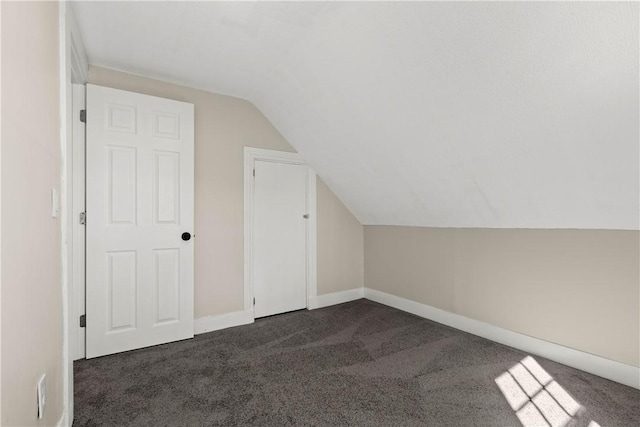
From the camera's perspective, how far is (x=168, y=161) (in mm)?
2713

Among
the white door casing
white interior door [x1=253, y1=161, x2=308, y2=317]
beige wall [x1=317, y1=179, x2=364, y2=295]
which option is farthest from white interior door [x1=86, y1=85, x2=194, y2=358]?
beige wall [x1=317, y1=179, x2=364, y2=295]

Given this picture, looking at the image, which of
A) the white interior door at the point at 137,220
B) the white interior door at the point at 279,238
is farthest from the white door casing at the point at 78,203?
the white interior door at the point at 279,238

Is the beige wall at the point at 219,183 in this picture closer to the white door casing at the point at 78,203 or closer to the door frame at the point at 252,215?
the door frame at the point at 252,215

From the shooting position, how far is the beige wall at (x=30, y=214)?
0.92 m

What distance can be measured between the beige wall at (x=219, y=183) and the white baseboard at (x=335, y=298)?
2.99ft

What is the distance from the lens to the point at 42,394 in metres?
1.23

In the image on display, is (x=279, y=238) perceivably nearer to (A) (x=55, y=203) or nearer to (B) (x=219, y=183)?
(B) (x=219, y=183)

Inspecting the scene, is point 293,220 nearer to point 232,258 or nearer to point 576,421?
point 232,258

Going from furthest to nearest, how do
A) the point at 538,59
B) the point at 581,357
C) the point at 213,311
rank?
1. the point at 213,311
2. the point at 581,357
3. the point at 538,59

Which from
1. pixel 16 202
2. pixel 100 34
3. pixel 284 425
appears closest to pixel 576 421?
pixel 284 425

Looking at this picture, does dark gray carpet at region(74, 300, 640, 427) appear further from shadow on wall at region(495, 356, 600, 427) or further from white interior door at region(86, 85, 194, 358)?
white interior door at region(86, 85, 194, 358)

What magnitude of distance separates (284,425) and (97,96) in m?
2.72

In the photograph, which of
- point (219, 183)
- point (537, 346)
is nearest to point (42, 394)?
point (219, 183)

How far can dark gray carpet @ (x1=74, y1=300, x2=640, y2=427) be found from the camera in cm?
168
